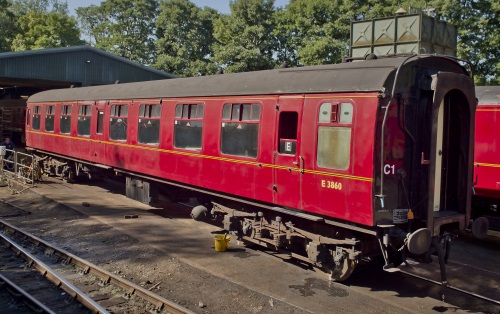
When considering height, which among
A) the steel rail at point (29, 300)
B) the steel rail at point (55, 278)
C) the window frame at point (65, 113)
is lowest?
the steel rail at point (29, 300)

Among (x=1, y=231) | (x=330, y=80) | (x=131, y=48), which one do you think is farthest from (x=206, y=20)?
(x=330, y=80)

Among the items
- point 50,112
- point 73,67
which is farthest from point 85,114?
point 73,67

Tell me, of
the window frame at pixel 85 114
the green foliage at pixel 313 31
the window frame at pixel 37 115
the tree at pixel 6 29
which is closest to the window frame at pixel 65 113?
the window frame at pixel 85 114

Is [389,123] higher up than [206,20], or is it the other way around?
[206,20]

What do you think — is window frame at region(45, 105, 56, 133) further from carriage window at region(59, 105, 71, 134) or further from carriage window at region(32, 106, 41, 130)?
carriage window at region(32, 106, 41, 130)

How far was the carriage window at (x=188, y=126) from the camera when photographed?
10.4 m

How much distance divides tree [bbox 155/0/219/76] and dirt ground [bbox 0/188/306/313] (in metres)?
33.2

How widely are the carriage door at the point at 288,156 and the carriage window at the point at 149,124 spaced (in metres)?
4.40

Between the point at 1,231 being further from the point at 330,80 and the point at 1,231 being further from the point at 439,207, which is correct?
the point at 439,207

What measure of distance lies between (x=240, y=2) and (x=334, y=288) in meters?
32.4

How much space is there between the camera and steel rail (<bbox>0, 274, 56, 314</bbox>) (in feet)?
22.8

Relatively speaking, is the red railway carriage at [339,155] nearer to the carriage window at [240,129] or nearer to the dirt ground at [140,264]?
the carriage window at [240,129]

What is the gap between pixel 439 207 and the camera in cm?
787

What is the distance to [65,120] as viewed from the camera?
17531 mm
